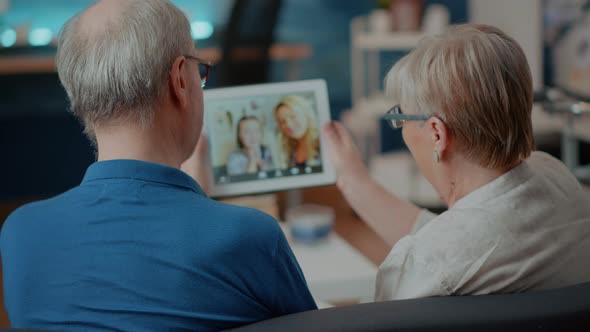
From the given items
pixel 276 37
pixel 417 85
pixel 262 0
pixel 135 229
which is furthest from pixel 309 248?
pixel 276 37

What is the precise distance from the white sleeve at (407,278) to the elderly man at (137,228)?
141mm

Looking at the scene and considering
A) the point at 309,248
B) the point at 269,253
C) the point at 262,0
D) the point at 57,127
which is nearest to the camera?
the point at 269,253

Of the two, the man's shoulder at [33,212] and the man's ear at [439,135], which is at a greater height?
the man's ear at [439,135]

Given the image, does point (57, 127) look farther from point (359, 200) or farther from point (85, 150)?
point (359, 200)

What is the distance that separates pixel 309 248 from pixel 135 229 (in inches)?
48.3

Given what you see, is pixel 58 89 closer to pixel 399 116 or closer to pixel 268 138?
pixel 268 138

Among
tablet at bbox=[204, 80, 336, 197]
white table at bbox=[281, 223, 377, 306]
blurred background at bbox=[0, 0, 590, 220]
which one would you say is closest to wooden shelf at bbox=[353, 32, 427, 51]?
blurred background at bbox=[0, 0, 590, 220]

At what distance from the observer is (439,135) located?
3.79 ft

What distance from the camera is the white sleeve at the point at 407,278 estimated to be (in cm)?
105

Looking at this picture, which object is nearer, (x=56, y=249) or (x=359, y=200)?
(x=56, y=249)

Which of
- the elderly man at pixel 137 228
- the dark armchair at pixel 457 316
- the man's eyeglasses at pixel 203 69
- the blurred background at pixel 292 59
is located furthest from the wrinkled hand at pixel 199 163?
the blurred background at pixel 292 59

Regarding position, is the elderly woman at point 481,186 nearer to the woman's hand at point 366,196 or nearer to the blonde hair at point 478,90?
the blonde hair at point 478,90

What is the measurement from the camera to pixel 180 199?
999 mm

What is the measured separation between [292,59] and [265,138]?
3190 mm
